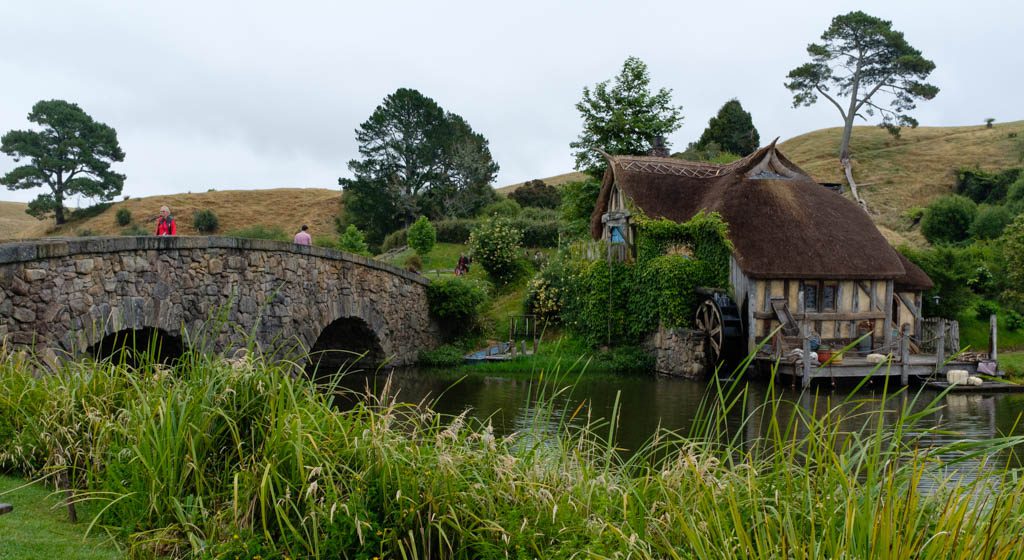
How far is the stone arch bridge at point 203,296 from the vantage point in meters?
8.66

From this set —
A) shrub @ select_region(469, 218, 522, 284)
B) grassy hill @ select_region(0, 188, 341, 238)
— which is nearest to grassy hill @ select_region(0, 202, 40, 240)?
grassy hill @ select_region(0, 188, 341, 238)

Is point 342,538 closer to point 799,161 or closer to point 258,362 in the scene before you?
point 258,362

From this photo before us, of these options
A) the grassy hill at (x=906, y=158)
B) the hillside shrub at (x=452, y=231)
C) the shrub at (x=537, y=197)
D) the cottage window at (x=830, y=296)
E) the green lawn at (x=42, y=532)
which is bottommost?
the green lawn at (x=42, y=532)

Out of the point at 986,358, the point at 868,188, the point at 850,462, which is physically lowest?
the point at 986,358

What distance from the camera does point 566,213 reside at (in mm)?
27656

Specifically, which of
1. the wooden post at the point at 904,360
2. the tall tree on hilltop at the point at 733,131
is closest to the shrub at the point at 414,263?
the wooden post at the point at 904,360

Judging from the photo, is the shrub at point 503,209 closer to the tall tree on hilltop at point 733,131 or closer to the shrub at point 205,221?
the tall tree on hilltop at point 733,131

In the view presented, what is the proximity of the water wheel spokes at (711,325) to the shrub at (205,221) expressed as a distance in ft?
115

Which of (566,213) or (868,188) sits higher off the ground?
(868,188)

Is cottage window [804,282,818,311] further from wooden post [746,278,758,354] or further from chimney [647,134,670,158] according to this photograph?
chimney [647,134,670,158]

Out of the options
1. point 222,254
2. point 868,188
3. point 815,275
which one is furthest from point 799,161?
point 222,254

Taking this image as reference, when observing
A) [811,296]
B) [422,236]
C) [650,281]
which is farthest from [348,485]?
[422,236]

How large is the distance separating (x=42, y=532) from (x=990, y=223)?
117ft

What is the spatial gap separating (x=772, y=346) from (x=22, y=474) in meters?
14.9
